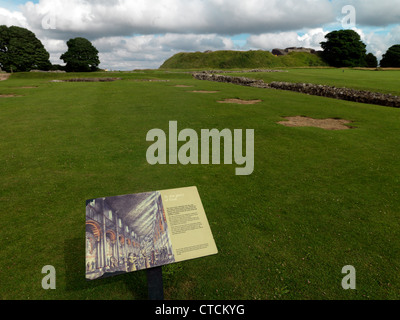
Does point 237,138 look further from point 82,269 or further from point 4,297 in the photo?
point 4,297

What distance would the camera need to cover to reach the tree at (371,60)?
109 metres

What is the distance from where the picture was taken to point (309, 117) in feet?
63.1

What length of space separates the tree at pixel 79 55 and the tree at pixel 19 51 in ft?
27.1

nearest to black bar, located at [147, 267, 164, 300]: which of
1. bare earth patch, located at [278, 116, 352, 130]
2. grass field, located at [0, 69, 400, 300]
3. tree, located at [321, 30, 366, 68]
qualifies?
grass field, located at [0, 69, 400, 300]

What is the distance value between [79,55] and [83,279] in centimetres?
9921

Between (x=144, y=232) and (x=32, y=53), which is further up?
(x=32, y=53)

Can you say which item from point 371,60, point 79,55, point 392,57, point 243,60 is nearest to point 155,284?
point 79,55

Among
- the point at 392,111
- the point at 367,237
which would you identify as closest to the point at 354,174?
the point at 367,237

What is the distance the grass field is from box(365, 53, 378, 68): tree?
116 meters

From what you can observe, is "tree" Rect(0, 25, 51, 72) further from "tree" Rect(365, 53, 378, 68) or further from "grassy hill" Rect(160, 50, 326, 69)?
"tree" Rect(365, 53, 378, 68)

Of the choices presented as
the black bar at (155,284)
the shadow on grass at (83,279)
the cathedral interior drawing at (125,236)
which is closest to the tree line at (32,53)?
the shadow on grass at (83,279)

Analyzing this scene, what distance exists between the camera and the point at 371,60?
109 meters

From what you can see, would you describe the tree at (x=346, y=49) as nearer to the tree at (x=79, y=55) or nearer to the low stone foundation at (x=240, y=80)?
the low stone foundation at (x=240, y=80)

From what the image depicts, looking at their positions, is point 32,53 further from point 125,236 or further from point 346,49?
point 346,49
